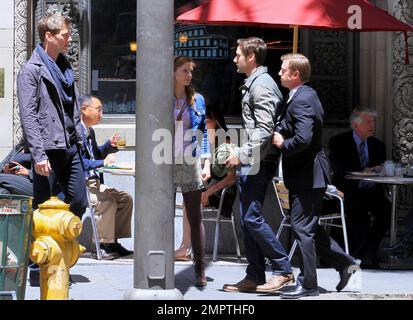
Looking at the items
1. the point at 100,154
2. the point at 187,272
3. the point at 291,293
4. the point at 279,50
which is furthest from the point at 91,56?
the point at 291,293

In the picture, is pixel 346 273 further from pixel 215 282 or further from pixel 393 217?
pixel 393 217

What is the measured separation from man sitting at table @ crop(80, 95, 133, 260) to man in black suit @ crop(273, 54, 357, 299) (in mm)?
2173

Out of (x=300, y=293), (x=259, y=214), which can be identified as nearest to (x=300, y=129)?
(x=259, y=214)

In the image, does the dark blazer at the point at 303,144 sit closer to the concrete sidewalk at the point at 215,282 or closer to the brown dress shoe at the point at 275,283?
the brown dress shoe at the point at 275,283

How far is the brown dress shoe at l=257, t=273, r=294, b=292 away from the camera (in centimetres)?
873

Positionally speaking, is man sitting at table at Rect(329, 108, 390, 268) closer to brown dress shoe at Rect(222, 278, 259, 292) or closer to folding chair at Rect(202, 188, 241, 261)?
folding chair at Rect(202, 188, 241, 261)

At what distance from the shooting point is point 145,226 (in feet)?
24.8

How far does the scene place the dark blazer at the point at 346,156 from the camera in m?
10.7

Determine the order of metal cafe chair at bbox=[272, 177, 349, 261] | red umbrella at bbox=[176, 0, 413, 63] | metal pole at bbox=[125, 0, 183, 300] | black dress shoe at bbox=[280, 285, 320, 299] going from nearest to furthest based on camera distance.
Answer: metal pole at bbox=[125, 0, 183, 300] → black dress shoe at bbox=[280, 285, 320, 299] → red umbrella at bbox=[176, 0, 413, 63] → metal cafe chair at bbox=[272, 177, 349, 261]

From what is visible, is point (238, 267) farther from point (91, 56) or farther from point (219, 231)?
point (91, 56)

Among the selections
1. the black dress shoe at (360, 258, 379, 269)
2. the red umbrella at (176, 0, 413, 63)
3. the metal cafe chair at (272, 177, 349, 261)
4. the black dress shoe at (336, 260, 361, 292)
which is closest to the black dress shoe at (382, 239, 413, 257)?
the black dress shoe at (360, 258, 379, 269)

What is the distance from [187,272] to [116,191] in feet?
4.04

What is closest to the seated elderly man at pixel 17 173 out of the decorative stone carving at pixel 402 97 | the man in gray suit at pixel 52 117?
the man in gray suit at pixel 52 117

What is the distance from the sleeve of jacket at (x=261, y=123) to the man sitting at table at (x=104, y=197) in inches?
74.2
